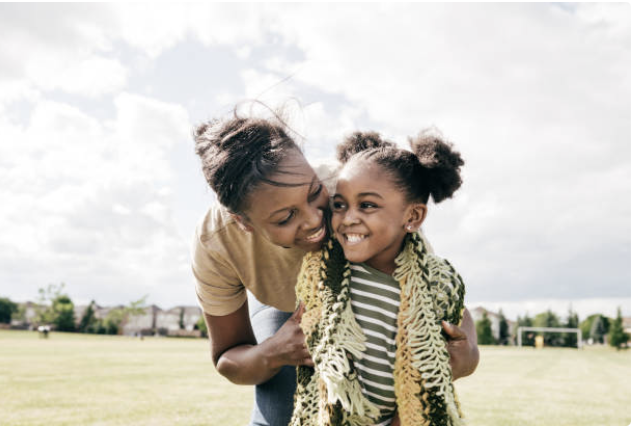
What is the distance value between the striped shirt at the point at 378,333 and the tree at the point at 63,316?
6957 cm

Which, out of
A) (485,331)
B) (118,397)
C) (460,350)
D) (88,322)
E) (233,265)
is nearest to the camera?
(460,350)

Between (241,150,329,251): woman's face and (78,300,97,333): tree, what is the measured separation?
67.5 meters

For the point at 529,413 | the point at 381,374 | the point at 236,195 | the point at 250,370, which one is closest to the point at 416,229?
the point at 381,374

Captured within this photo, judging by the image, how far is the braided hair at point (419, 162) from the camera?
2658 millimetres

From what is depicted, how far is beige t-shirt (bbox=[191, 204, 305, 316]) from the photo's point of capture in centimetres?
289

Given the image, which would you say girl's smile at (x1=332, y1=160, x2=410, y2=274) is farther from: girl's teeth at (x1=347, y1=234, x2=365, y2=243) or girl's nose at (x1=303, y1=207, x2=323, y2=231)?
girl's nose at (x1=303, y1=207, x2=323, y2=231)

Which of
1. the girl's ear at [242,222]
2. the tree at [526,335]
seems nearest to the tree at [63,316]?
the tree at [526,335]

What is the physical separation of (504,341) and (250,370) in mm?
59810

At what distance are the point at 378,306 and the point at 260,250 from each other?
680 millimetres

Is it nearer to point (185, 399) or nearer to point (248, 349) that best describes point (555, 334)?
point (185, 399)

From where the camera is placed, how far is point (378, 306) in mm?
2594

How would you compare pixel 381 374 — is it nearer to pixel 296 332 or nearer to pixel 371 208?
pixel 296 332

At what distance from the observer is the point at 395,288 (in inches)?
103

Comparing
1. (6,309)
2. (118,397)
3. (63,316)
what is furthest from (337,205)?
(6,309)
